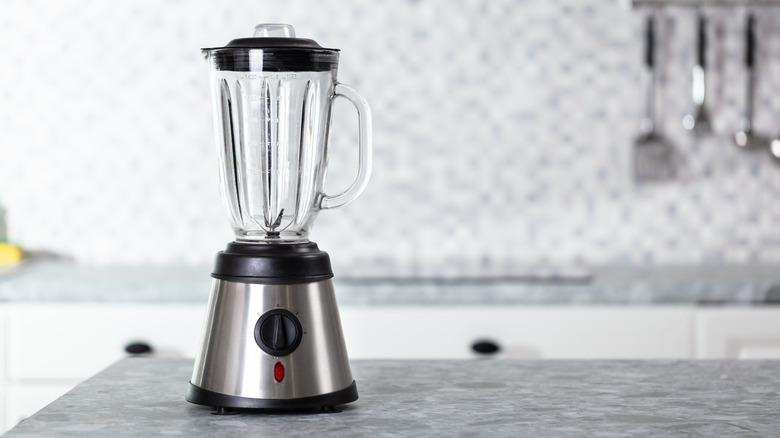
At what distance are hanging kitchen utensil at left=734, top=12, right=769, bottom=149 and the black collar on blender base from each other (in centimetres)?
181

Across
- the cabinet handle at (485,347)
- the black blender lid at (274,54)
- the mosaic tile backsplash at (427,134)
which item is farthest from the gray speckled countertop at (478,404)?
the mosaic tile backsplash at (427,134)

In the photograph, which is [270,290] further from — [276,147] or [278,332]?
[276,147]

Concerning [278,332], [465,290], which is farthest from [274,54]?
[465,290]

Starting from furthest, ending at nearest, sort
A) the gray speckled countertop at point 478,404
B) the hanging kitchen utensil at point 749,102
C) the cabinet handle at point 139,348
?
the hanging kitchen utensil at point 749,102, the cabinet handle at point 139,348, the gray speckled countertop at point 478,404

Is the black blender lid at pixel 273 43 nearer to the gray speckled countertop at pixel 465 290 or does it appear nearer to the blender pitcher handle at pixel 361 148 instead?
the blender pitcher handle at pixel 361 148

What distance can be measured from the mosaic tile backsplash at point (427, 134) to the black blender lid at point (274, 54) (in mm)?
1504

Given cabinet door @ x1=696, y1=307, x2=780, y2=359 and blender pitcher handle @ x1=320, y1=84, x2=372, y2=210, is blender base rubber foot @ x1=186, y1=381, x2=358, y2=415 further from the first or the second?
cabinet door @ x1=696, y1=307, x2=780, y2=359

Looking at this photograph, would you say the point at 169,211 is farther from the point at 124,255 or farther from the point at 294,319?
the point at 294,319

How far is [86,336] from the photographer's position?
1990mm

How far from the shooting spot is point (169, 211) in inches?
98.0

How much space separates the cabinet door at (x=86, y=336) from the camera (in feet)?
6.50

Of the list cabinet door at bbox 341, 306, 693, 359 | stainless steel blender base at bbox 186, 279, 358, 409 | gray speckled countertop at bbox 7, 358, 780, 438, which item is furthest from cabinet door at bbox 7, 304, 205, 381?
stainless steel blender base at bbox 186, 279, 358, 409

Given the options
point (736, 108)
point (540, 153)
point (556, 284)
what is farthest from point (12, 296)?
point (736, 108)

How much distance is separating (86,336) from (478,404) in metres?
1.25
